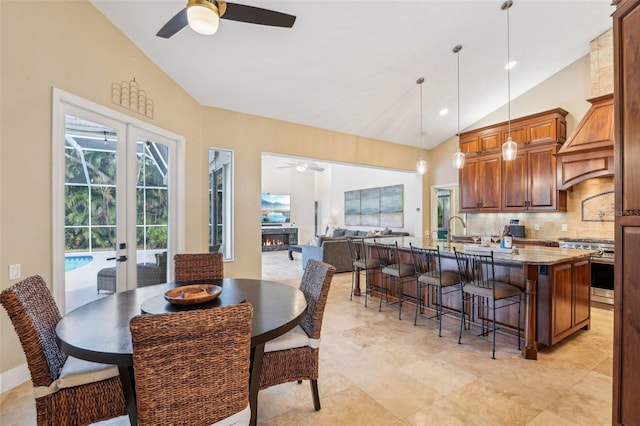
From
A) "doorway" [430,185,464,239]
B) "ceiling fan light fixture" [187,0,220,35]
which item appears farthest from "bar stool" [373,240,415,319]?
"doorway" [430,185,464,239]

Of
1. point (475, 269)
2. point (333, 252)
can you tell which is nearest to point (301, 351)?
point (475, 269)

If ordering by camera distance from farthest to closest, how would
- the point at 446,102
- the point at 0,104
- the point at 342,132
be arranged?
the point at 342,132, the point at 446,102, the point at 0,104

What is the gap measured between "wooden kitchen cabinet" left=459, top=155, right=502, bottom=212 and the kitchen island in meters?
2.67

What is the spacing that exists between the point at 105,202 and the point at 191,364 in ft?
8.98

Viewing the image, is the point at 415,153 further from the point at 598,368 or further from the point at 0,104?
the point at 0,104

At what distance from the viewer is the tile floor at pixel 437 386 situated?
196 centimetres

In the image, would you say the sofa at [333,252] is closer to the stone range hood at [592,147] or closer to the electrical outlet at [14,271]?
the stone range hood at [592,147]

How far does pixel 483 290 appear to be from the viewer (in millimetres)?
2842

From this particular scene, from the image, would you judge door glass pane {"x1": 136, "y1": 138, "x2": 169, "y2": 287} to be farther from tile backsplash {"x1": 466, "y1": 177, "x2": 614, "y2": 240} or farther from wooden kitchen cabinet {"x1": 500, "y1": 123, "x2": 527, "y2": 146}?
tile backsplash {"x1": 466, "y1": 177, "x2": 614, "y2": 240}

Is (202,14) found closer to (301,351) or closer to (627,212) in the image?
(301,351)

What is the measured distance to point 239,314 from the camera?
44.8 inches

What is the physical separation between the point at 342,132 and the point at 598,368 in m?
5.18

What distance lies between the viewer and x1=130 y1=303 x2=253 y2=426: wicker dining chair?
1038mm

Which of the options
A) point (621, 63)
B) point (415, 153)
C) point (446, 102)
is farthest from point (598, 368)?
point (415, 153)
